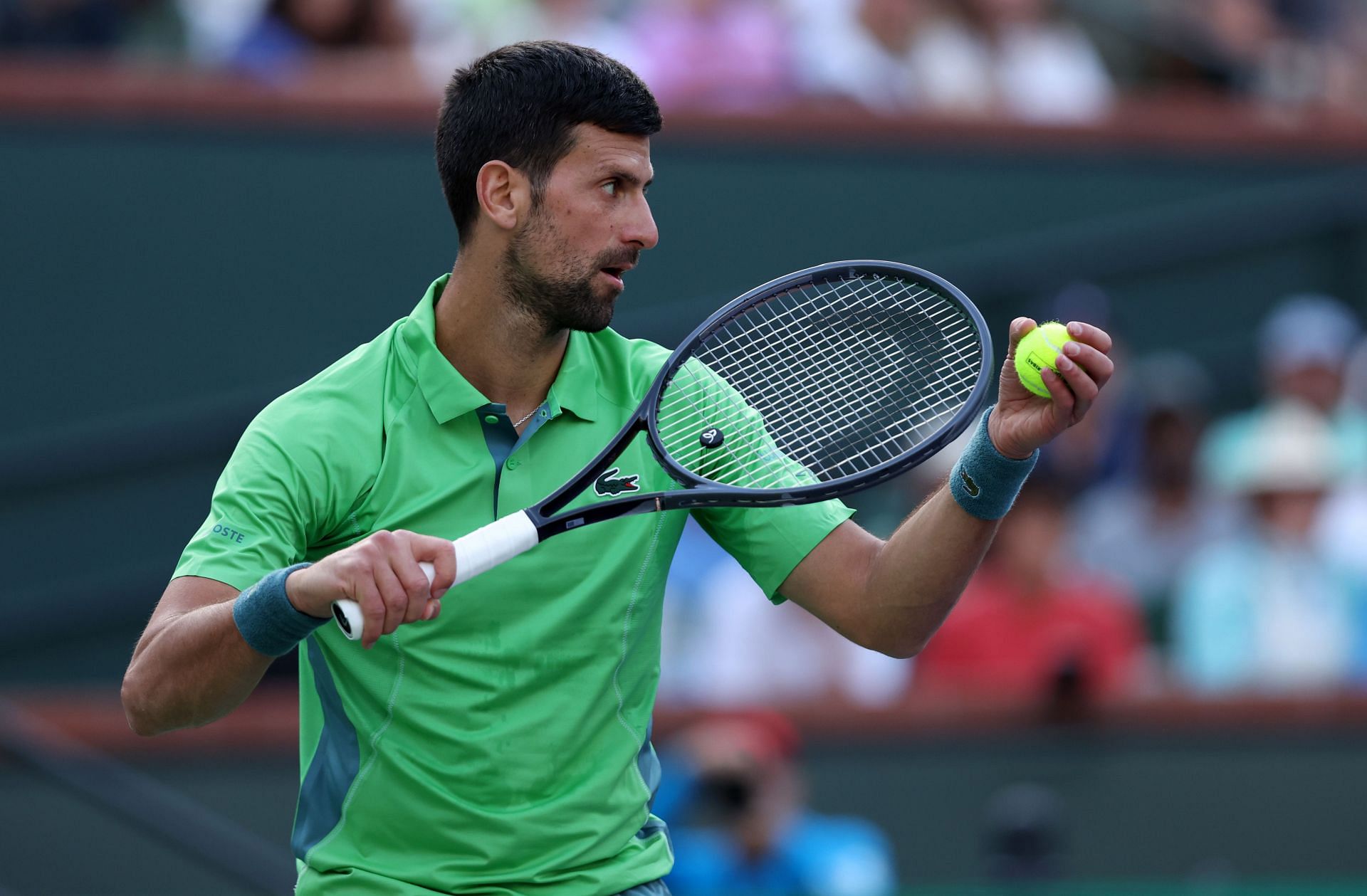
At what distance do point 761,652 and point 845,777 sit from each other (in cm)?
53

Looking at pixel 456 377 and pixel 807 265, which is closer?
pixel 456 377

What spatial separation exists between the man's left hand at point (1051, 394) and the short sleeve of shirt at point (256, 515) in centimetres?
105

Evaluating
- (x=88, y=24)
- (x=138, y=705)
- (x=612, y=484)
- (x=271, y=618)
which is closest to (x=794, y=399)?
(x=612, y=484)

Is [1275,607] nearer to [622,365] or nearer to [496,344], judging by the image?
[622,365]

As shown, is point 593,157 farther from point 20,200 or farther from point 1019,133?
point 1019,133

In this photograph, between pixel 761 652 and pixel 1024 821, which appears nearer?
pixel 1024 821

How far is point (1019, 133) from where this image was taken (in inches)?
338

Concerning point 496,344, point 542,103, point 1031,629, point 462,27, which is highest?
point 462,27

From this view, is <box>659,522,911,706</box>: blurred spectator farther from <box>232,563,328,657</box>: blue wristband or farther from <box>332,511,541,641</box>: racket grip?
<box>232,563,328,657</box>: blue wristband

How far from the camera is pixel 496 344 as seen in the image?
318 cm

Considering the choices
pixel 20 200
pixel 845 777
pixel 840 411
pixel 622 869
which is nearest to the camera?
pixel 622 869

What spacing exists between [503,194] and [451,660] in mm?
752

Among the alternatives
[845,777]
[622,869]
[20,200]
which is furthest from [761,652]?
[622,869]

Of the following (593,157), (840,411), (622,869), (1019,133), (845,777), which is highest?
(1019,133)
